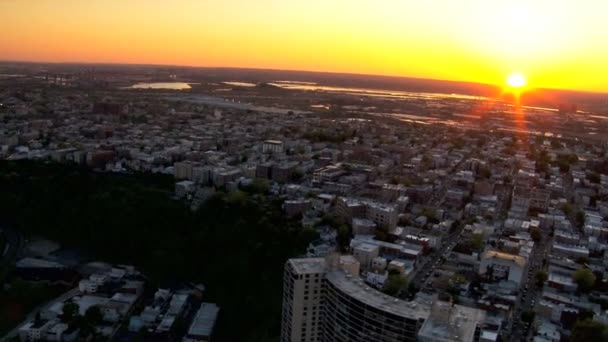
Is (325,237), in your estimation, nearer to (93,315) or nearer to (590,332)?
(93,315)

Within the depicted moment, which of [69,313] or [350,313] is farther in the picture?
[69,313]

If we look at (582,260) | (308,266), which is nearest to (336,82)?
(582,260)

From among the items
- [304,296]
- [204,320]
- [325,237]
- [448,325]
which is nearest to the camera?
[448,325]

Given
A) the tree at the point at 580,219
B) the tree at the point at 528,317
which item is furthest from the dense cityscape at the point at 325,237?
the tree at the point at 580,219

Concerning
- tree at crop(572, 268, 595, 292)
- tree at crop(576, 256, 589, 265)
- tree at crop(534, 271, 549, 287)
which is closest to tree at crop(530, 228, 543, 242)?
tree at crop(576, 256, 589, 265)

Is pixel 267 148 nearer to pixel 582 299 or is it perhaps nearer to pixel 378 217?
pixel 378 217

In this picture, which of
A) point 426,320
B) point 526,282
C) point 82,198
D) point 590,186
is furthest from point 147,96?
point 426,320
